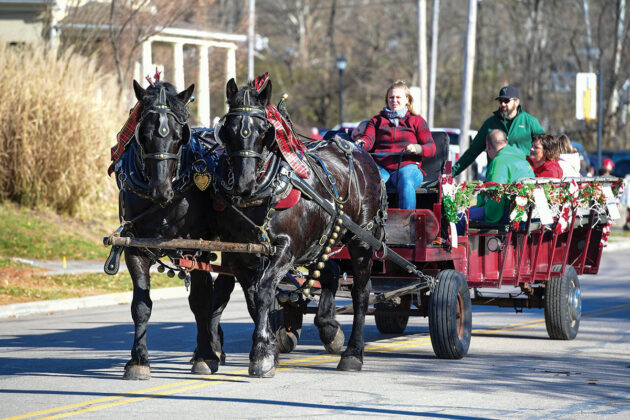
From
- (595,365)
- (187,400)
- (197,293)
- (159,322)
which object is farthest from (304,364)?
(159,322)

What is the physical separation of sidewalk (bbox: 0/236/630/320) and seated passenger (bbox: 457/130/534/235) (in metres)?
6.53

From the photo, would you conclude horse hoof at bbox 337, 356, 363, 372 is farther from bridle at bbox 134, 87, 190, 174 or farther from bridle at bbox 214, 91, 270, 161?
bridle at bbox 134, 87, 190, 174

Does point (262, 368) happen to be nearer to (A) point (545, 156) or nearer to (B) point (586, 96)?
(A) point (545, 156)

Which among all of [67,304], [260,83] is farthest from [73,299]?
[260,83]

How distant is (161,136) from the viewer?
786 cm

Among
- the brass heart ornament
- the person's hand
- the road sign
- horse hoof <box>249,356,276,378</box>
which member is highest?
the road sign

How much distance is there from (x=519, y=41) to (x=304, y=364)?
43430mm

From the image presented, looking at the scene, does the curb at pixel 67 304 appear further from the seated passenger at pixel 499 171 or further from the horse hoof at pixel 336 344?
the seated passenger at pixel 499 171

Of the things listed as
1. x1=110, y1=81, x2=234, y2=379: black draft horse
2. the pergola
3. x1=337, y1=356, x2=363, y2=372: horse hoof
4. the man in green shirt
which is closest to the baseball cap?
the man in green shirt

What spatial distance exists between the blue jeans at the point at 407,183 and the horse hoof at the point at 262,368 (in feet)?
9.08

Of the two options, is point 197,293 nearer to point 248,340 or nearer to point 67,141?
point 248,340

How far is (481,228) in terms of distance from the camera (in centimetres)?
1059

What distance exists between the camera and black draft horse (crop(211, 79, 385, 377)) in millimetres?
7898

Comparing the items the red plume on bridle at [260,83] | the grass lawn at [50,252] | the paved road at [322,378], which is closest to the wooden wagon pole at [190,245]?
the paved road at [322,378]
